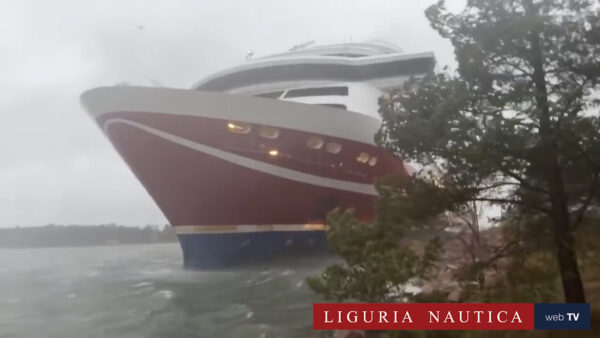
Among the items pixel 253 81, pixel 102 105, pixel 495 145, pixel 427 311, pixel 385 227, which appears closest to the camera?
pixel 495 145

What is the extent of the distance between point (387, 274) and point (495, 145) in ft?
6.66

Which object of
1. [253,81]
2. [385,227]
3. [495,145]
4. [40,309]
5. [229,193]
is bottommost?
[40,309]

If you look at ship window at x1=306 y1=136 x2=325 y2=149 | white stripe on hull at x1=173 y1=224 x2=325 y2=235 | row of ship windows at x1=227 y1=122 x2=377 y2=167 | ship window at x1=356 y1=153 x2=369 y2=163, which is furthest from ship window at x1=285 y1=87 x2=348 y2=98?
white stripe on hull at x1=173 y1=224 x2=325 y2=235

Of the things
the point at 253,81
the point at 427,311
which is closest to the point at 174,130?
the point at 253,81

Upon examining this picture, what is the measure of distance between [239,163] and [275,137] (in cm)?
141

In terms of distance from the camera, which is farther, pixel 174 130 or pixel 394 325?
pixel 174 130

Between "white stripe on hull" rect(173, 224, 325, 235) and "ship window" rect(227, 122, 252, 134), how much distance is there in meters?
3.05

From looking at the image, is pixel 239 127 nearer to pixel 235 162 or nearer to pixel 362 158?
pixel 235 162

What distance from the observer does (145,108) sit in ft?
47.3

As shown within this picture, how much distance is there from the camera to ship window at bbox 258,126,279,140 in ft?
48.2

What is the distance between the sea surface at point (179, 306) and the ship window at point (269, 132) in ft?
13.8

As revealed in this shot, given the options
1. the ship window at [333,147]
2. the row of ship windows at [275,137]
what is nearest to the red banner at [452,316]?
the row of ship windows at [275,137]

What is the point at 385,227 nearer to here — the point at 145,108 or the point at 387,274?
the point at 387,274

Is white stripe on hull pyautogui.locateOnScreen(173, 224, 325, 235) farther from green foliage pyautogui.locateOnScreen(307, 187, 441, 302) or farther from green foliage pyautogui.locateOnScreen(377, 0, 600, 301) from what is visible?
green foliage pyautogui.locateOnScreen(377, 0, 600, 301)
